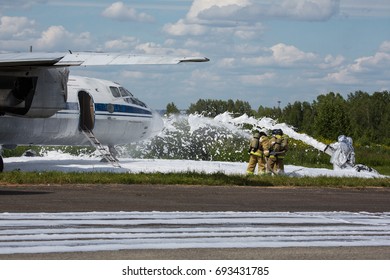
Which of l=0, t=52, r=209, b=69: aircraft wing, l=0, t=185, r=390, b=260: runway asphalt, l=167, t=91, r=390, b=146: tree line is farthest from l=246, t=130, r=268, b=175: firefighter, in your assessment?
l=167, t=91, r=390, b=146: tree line

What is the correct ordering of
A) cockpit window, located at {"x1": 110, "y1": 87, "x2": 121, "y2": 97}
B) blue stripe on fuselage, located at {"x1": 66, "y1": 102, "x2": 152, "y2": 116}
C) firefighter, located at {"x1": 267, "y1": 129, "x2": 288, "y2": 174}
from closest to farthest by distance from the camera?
firefighter, located at {"x1": 267, "y1": 129, "x2": 288, "y2": 174} < blue stripe on fuselage, located at {"x1": 66, "y1": 102, "x2": 152, "y2": 116} < cockpit window, located at {"x1": 110, "y1": 87, "x2": 121, "y2": 97}

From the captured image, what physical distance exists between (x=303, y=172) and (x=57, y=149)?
15473 millimetres

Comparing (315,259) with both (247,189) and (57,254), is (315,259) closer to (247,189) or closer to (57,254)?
(57,254)

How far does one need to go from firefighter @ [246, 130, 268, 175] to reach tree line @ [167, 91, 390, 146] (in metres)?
42.9

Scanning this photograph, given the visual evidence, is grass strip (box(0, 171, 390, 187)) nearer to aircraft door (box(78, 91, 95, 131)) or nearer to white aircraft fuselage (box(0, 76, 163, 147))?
white aircraft fuselage (box(0, 76, 163, 147))

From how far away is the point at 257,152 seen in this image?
33938 millimetres

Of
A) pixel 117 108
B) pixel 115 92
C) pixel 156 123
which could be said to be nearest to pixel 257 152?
pixel 117 108

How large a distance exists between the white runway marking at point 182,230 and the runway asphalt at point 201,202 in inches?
21.9

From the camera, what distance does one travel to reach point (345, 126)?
103 meters

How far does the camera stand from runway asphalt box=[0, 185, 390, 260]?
493 inches

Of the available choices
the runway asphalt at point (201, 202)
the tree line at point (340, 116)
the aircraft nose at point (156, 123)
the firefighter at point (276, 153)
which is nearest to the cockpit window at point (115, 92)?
the aircraft nose at point (156, 123)

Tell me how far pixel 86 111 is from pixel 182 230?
21893mm

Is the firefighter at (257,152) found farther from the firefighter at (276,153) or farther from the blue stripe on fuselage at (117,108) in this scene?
the blue stripe on fuselage at (117,108)

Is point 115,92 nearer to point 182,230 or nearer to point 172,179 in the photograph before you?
point 172,179
